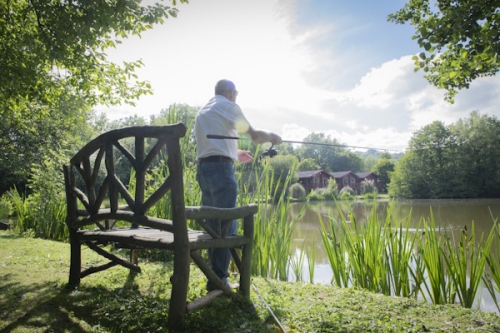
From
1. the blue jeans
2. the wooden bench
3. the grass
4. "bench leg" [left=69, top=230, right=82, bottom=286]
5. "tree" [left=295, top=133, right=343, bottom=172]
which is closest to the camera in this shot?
the wooden bench

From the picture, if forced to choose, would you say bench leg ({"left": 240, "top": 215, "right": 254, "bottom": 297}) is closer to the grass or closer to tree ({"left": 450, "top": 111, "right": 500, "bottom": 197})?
the grass

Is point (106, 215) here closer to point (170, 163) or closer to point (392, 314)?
point (170, 163)

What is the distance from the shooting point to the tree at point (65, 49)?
457cm

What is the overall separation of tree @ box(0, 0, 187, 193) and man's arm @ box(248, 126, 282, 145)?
109 inches

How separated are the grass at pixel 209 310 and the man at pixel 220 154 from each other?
0.36m

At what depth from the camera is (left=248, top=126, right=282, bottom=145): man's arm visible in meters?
2.99

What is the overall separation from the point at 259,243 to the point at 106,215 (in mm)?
1844

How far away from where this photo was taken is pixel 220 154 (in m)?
2.87

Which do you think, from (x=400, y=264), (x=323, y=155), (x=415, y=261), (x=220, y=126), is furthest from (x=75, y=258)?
(x=323, y=155)

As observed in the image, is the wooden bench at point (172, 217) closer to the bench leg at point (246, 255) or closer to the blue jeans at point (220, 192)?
the bench leg at point (246, 255)

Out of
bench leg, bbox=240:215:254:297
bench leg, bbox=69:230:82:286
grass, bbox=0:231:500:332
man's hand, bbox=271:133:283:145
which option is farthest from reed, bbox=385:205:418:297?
bench leg, bbox=69:230:82:286

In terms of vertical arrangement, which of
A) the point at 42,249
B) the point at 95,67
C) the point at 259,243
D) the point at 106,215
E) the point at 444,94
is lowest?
the point at 42,249

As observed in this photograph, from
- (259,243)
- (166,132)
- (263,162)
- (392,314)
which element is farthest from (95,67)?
(392,314)

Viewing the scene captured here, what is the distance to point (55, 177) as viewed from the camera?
8.09 meters
